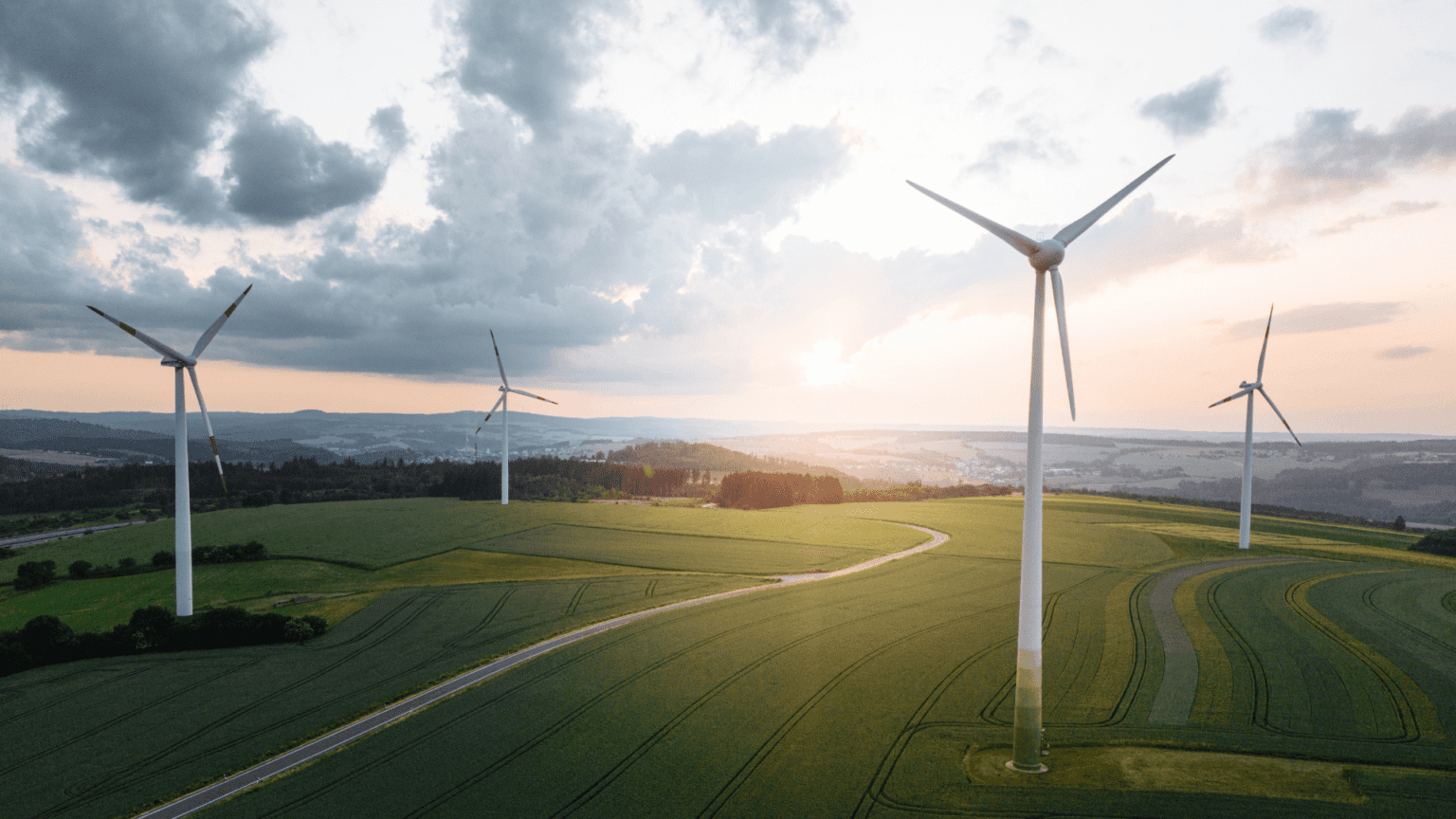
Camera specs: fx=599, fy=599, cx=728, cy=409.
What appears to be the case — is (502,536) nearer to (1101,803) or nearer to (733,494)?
(733,494)

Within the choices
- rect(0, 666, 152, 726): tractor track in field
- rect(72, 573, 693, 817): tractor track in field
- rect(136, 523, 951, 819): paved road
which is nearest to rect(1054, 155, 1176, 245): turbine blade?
rect(136, 523, 951, 819): paved road

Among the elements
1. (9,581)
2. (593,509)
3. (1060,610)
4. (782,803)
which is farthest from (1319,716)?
(9,581)

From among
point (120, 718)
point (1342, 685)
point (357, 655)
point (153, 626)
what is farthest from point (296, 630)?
point (1342, 685)

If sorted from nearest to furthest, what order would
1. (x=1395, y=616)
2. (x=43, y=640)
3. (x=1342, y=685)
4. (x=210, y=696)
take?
(x=1342, y=685)
(x=210, y=696)
(x=43, y=640)
(x=1395, y=616)

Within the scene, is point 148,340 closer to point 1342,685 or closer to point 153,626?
point 153,626

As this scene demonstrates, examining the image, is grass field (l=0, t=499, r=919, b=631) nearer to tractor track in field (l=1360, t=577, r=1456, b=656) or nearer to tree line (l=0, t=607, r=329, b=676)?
tree line (l=0, t=607, r=329, b=676)

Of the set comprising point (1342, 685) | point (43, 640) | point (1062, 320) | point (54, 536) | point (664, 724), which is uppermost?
point (1062, 320)

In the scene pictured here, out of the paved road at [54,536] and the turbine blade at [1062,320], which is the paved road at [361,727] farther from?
the paved road at [54,536]
